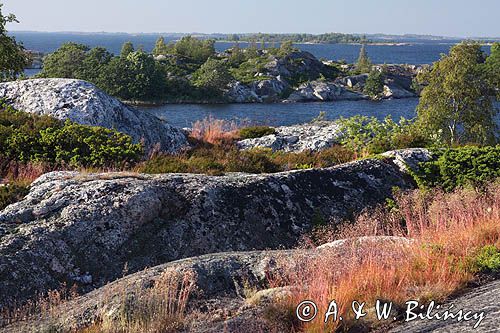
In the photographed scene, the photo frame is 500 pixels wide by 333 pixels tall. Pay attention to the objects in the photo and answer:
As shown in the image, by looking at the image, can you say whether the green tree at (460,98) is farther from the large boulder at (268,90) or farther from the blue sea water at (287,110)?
the large boulder at (268,90)

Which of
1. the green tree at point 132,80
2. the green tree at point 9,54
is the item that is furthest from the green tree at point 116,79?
the green tree at point 9,54

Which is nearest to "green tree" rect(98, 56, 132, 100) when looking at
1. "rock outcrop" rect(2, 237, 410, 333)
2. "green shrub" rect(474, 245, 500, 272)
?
"rock outcrop" rect(2, 237, 410, 333)

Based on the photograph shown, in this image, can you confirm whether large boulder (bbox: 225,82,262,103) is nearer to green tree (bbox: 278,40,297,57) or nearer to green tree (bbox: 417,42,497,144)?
green tree (bbox: 278,40,297,57)

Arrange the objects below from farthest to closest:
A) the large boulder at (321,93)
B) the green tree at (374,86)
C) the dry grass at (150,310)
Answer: the green tree at (374,86) < the large boulder at (321,93) < the dry grass at (150,310)

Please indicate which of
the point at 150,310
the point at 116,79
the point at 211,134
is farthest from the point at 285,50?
the point at 150,310

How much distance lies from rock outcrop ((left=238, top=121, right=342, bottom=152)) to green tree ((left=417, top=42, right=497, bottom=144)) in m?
16.9

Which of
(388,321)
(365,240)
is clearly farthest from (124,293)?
(365,240)

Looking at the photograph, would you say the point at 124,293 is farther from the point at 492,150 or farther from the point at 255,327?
the point at 492,150

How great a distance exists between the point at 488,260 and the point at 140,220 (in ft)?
17.2

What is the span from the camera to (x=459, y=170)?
40.2ft

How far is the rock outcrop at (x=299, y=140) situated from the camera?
19.2 metres

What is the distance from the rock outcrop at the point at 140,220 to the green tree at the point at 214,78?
79.8m

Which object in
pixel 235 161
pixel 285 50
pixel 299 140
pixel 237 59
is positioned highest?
pixel 285 50

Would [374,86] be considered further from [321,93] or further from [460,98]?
[460,98]
